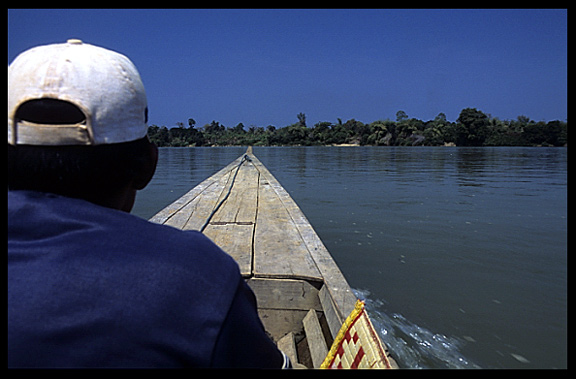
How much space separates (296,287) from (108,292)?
161 centimetres

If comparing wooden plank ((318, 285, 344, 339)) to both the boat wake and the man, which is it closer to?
the boat wake

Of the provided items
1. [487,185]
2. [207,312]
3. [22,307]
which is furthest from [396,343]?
[22,307]

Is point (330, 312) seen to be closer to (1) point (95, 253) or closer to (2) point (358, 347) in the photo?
(2) point (358, 347)

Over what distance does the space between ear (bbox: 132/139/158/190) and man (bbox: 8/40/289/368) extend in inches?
A: 1.3

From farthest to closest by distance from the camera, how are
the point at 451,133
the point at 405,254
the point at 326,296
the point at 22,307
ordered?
the point at 405,254 < the point at 326,296 < the point at 451,133 < the point at 22,307

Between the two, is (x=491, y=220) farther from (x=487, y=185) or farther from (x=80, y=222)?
(x=80, y=222)

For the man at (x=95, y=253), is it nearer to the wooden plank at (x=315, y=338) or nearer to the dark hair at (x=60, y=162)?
the dark hair at (x=60, y=162)

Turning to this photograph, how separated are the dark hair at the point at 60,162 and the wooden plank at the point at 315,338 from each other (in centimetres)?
132

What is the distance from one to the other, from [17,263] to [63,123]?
0.26m

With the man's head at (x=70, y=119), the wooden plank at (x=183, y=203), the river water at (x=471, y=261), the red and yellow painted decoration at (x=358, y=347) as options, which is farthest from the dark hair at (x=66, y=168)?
the wooden plank at (x=183, y=203)

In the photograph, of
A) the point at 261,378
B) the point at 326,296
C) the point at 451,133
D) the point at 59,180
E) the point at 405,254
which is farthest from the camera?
the point at 405,254

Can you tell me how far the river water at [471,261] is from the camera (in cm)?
68

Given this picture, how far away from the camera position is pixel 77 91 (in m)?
0.69

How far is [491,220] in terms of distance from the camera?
2.20 meters
